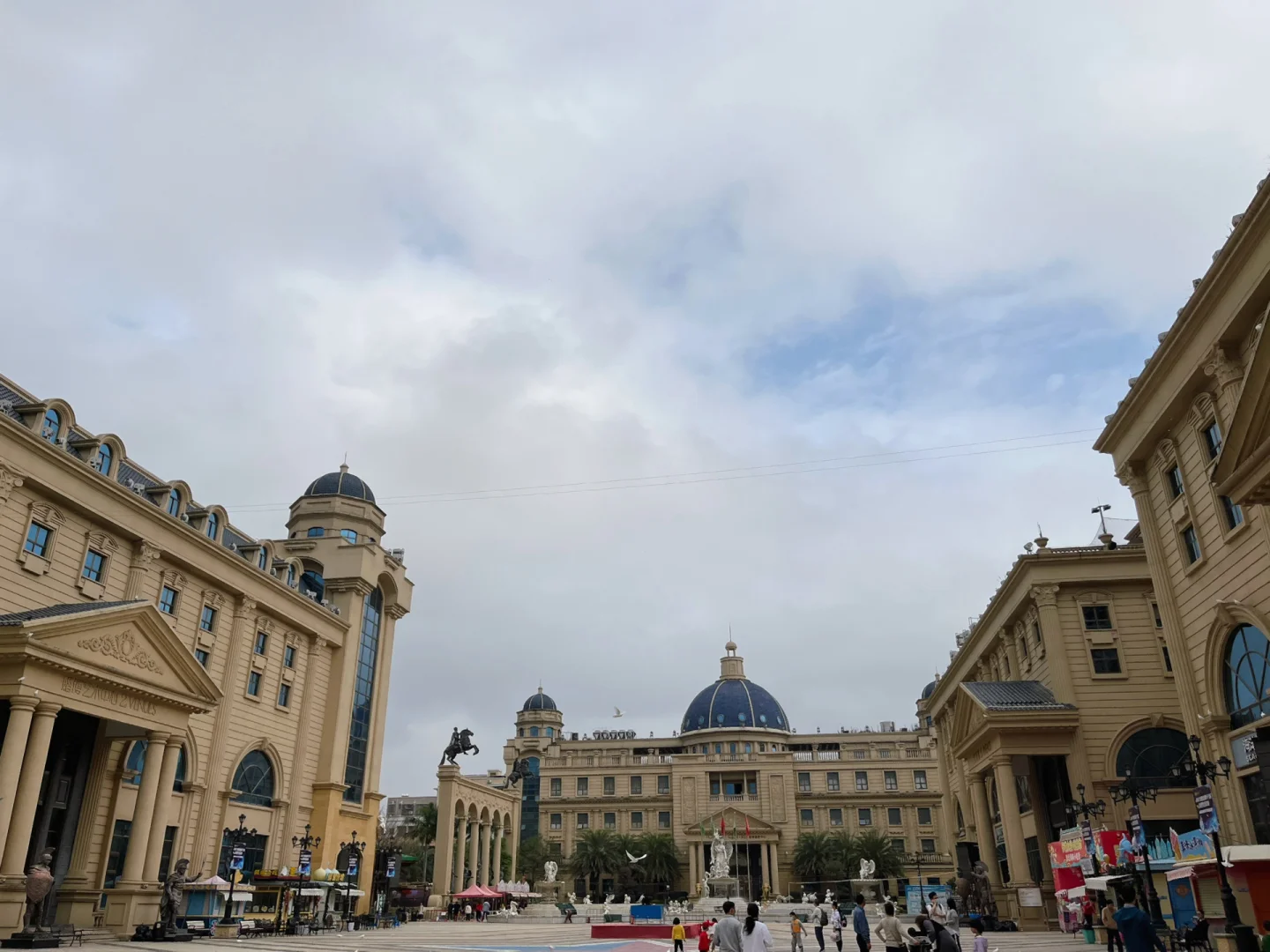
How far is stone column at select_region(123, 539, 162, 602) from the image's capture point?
3431 centimetres

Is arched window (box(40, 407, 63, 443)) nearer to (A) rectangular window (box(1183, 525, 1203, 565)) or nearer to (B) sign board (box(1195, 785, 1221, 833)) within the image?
(B) sign board (box(1195, 785, 1221, 833))

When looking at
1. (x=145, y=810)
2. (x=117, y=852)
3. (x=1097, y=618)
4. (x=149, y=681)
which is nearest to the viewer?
(x=149, y=681)

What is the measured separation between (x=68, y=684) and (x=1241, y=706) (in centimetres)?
3013

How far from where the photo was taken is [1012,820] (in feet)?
109

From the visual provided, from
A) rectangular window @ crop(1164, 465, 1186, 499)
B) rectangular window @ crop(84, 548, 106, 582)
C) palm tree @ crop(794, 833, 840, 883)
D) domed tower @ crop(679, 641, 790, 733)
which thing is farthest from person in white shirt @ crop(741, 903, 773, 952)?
domed tower @ crop(679, 641, 790, 733)

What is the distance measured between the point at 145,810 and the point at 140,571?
893 centimetres

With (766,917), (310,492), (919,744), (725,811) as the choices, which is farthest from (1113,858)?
(919,744)

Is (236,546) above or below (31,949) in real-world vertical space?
above

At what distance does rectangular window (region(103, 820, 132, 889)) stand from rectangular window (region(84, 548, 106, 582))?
8.48 metres

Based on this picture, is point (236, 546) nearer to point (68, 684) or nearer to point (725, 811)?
point (68, 684)

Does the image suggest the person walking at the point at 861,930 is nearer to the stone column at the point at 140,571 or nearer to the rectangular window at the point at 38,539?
the rectangular window at the point at 38,539

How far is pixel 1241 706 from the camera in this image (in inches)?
912

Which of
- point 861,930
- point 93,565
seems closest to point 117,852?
point 93,565

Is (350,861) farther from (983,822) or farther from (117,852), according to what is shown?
(983,822)
